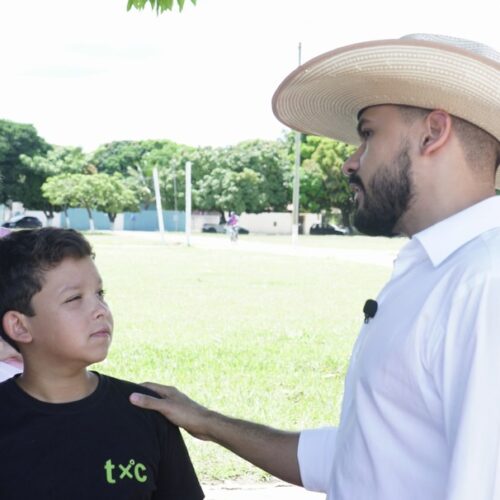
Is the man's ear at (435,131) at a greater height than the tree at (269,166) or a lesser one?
greater

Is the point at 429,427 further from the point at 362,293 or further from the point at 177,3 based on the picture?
the point at 362,293

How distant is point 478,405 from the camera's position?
1.57 m

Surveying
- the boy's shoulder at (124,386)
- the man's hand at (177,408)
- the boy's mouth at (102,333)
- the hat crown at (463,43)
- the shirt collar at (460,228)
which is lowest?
the man's hand at (177,408)

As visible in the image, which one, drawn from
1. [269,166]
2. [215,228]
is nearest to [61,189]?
[215,228]

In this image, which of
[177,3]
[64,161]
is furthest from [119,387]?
[64,161]

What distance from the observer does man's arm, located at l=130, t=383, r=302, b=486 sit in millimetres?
2420

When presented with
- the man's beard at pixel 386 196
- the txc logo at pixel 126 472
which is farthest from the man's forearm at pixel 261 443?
the man's beard at pixel 386 196

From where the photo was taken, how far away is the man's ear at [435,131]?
1.93m

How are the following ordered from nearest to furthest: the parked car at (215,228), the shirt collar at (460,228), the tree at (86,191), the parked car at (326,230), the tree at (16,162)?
the shirt collar at (460,228)
the tree at (86,191)
the parked car at (326,230)
the tree at (16,162)
the parked car at (215,228)

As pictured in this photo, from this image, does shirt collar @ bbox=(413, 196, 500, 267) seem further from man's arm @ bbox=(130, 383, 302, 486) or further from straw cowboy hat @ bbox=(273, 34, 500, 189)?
man's arm @ bbox=(130, 383, 302, 486)

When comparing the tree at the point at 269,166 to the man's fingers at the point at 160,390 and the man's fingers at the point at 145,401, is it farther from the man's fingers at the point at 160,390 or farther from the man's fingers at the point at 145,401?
the man's fingers at the point at 145,401

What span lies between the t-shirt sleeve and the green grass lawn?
8.48 feet

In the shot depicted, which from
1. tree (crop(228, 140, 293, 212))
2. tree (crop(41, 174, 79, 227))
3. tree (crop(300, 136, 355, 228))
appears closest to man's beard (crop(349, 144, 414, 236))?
tree (crop(300, 136, 355, 228))

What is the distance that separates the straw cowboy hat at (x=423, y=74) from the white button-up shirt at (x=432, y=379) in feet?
0.85
